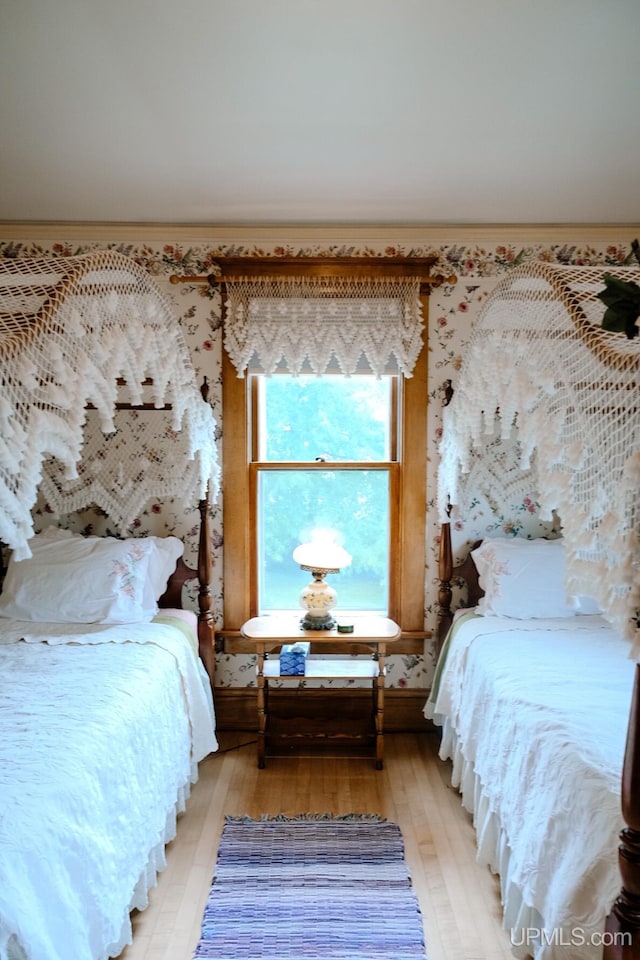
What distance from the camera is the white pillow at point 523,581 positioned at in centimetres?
314

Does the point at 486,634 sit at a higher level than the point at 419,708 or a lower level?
higher

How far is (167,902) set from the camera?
2260mm

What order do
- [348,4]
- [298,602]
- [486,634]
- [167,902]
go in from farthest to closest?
[298,602]
[486,634]
[167,902]
[348,4]

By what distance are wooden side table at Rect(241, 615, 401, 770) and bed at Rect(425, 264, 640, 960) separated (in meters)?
0.29

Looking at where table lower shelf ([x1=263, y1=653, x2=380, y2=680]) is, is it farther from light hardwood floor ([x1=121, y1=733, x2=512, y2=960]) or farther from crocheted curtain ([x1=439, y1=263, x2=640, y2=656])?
crocheted curtain ([x1=439, y1=263, x2=640, y2=656])

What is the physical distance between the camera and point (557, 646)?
2736 millimetres

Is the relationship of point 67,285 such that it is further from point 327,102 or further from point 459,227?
point 459,227

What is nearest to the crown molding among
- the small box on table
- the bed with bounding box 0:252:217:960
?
the bed with bounding box 0:252:217:960

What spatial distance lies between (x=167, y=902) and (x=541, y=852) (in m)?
1.24

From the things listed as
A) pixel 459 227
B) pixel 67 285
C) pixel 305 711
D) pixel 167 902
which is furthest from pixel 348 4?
pixel 305 711

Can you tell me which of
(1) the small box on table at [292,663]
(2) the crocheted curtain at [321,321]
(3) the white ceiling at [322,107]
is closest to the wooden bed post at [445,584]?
(1) the small box on table at [292,663]

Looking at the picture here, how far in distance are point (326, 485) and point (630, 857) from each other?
8.03 feet

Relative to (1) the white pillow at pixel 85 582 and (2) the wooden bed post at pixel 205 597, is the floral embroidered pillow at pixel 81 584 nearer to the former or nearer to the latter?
(1) the white pillow at pixel 85 582

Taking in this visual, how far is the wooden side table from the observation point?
3.17m
